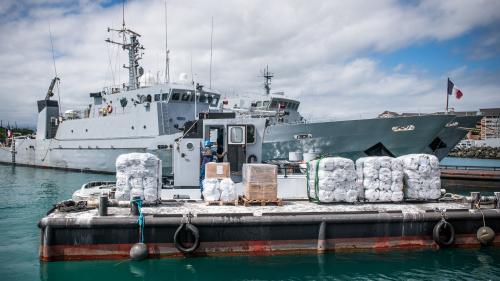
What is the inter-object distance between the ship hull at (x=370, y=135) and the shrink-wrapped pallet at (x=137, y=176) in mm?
15320

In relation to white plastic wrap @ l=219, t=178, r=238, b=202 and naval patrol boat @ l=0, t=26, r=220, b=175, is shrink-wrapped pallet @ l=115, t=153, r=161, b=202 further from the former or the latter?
naval patrol boat @ l=0, t=26, r=220, b=175

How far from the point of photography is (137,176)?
9.72 meters

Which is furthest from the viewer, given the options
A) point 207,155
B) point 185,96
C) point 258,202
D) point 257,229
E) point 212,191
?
point 185,96

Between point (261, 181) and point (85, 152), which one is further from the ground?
point (85, 152)

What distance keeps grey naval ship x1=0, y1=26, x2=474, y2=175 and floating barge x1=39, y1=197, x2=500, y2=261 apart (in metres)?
3.94

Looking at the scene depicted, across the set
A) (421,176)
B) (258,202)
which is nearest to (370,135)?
(421,176)

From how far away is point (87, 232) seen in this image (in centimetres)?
875

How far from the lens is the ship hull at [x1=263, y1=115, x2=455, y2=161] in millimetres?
22281

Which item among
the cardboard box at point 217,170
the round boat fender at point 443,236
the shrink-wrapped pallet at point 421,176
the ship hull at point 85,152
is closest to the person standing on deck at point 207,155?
the cardboard box at point 217,170

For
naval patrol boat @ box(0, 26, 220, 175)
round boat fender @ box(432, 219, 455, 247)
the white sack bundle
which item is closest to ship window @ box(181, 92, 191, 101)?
naval patrol boat @ box(0, 26, 220, 175)

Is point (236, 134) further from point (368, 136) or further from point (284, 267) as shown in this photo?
point (368, 136)

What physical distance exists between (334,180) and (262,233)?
8.43ft

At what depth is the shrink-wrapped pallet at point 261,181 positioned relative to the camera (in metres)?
10.2

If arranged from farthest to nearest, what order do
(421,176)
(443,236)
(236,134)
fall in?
1. (236,134)
2. (421,176)
3. (443,236)
